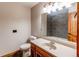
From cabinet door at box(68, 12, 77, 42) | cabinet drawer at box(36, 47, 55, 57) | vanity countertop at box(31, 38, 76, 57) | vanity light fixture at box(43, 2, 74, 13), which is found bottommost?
cabinet drawer at box(36, 47, 55, 57)

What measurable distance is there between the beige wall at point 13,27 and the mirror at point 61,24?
0.84ft

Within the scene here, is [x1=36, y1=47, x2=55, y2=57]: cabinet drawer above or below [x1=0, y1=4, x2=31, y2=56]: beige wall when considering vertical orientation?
below

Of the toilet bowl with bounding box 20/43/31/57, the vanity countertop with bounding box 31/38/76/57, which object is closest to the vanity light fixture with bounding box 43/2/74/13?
the vanity countertop with bounding box 31/38/76/57

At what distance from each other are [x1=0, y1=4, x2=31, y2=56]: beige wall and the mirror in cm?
25

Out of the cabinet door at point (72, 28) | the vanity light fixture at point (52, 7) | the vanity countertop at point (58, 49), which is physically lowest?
the vanity countertop at point (58, 49)

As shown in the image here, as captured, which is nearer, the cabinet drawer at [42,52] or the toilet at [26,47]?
the cabinet drawer at [42,52]

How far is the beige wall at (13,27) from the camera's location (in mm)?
1326

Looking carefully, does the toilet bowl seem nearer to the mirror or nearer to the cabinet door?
the mirror

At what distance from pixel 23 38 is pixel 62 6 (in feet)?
2.42

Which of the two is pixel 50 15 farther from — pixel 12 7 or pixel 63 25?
pixel 12 7

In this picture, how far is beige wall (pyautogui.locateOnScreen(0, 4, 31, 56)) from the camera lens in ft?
4.35

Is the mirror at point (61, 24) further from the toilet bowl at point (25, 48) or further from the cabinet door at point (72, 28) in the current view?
the toilet bowl at point (25, 48)

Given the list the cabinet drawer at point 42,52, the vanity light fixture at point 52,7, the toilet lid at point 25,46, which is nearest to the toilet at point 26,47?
the toilet lid at point 25,46

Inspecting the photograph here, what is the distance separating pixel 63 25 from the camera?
130 centimetres
